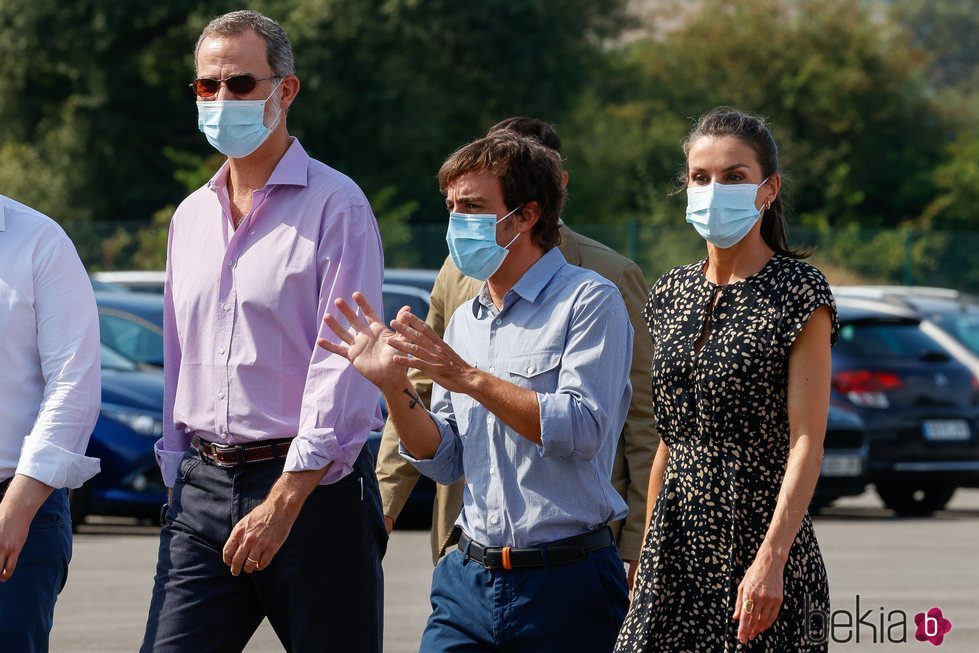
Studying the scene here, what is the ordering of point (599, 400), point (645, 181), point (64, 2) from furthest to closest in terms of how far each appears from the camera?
point (645, 181), point (64, 2), point (599, 400)

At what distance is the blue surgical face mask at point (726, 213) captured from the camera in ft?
13.9

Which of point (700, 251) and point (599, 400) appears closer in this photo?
point (599, 400)

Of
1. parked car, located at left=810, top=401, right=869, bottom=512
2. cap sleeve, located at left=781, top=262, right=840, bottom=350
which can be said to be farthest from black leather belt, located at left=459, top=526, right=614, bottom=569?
parked car, located at left=810, top=401, right=869, bottom=512

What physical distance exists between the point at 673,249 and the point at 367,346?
2355 cm

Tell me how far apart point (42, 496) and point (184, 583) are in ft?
1.36

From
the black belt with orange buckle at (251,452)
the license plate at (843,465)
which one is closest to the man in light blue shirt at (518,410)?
the black belt with orange buckle at (251,452)

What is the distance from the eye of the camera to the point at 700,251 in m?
27.2

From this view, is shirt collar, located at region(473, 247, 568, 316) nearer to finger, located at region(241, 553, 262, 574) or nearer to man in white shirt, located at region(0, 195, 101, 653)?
finger, located at region(241, 553, 262, 574)

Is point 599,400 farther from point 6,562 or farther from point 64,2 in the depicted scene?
point 64,2

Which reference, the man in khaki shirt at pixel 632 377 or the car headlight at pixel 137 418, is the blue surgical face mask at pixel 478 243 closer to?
the man in khaki shirt at pixel 632 377

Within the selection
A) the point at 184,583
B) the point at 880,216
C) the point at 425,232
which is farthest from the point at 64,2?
the point at 184,583

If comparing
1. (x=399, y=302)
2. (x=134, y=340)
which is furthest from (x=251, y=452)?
(x=134, y=340)

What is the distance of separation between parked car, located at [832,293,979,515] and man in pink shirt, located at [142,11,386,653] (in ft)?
31.9

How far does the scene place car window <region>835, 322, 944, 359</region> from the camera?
45.6ft
